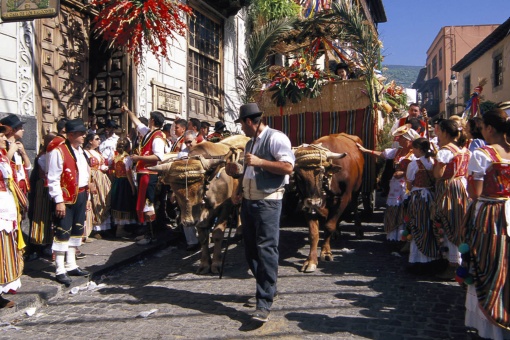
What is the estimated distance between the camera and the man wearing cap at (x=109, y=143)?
28.7 ft

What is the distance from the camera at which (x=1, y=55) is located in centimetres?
712

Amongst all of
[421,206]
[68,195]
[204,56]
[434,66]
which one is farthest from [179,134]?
[434,66]

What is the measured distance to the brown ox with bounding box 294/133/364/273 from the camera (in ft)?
18.7

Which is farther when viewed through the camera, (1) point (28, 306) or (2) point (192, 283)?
(2) point (192, 283)

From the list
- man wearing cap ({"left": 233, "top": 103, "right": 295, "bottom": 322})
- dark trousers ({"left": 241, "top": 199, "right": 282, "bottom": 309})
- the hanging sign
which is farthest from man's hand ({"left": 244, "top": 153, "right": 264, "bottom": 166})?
the hanging sign

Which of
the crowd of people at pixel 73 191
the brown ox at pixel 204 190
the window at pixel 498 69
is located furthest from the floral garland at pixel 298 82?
the window at pixel 498 69

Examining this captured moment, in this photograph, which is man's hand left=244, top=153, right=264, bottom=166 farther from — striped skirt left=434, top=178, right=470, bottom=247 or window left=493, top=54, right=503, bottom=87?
window left=493, top=54, right=503, bottom=87

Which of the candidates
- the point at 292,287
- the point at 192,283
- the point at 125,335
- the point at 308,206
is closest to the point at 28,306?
the point at 125,335

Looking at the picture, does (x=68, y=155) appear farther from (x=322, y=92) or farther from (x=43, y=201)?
(x=322, y=92)

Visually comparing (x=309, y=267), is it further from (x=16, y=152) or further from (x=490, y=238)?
(x=16, y=152)

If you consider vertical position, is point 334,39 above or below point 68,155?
above

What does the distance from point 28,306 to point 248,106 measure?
3.17m

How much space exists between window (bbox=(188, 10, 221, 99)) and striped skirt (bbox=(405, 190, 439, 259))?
7.98 metres

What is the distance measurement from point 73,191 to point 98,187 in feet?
9.19
